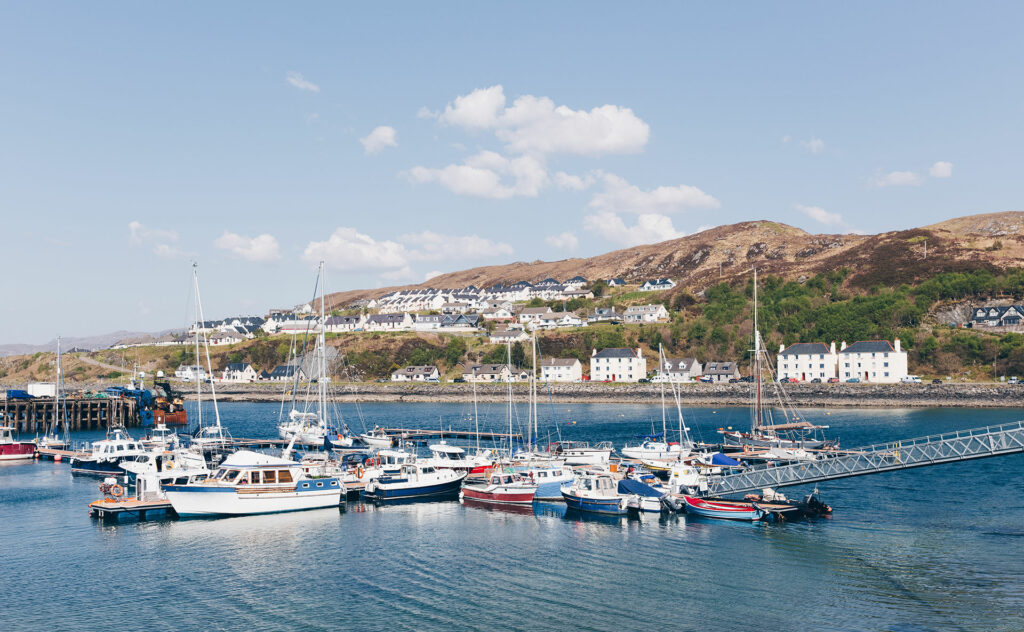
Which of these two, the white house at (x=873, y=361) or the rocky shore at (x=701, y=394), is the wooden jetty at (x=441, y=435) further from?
the white house at (x=873, y=361)

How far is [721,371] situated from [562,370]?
1258 inches

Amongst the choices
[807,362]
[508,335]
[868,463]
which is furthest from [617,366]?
[868,463]

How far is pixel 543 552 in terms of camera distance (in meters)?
36.2

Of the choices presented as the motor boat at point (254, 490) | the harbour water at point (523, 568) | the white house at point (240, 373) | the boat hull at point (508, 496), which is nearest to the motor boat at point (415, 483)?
the harbour water at point (523, 568)

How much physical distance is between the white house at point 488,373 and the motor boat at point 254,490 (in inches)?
4401

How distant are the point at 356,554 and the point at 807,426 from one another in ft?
191

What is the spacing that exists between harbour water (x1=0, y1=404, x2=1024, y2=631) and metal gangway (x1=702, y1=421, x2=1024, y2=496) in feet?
8.81

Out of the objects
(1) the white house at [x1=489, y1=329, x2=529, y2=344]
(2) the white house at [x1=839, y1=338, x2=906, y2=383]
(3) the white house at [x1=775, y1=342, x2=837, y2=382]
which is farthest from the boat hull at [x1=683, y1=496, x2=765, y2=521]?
(1) the white house at [x1=489, y1=329, x2=529, y2=344]

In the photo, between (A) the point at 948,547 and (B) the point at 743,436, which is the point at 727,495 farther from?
(B) the point at 743,436

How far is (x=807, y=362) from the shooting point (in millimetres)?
142250

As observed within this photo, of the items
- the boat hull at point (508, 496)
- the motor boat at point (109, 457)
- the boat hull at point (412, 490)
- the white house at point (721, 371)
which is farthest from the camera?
the white house at point (721, 371)

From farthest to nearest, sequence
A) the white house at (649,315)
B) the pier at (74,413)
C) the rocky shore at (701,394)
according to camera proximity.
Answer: the white house at (649,315)
the rocky shore at (701,394)
the pier at (74,413)

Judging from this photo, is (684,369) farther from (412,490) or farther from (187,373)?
(187,373)

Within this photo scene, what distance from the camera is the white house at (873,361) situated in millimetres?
133125
